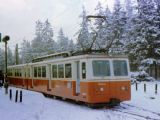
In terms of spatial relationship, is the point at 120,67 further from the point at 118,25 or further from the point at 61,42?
the point at 61,42

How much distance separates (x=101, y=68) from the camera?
59.5 feet

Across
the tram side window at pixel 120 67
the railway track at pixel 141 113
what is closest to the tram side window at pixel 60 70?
the tram side window at pixel 120 67

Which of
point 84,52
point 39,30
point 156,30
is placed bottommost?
point 84,52

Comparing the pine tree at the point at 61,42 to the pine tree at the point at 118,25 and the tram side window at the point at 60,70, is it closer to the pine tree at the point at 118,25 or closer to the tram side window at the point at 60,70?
the pine tree at the point at 118,25

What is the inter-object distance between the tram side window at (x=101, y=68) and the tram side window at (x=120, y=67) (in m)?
0.46

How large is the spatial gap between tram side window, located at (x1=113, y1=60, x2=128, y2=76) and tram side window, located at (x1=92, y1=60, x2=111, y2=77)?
1.51ft

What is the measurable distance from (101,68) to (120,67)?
1216 millimetres

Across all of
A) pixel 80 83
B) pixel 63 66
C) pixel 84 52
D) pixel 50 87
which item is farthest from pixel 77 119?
pixel 50 87

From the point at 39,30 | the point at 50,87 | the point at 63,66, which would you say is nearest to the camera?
the point at 63,66

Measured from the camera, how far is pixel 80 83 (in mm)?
18688

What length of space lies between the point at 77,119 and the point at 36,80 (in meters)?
14.7

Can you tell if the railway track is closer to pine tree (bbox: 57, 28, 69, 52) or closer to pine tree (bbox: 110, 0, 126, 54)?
pine tree (bbox: 110, 0, 126, 54)

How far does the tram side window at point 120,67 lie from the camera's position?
18562 mm

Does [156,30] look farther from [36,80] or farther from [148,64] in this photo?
[36,80]
